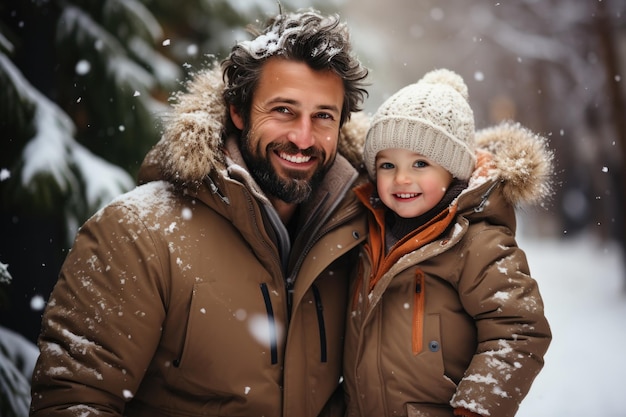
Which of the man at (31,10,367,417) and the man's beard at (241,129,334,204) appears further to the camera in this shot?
the man's beard at (241,129,334,204)

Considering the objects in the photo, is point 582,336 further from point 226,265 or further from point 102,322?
point 102,322

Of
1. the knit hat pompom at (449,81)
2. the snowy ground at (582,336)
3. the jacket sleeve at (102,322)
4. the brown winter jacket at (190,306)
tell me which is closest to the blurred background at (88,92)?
the knit hat pompom at (449,81)

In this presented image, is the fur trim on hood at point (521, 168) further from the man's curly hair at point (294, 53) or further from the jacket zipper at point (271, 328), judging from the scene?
the jacket zipper at point (271, 328)

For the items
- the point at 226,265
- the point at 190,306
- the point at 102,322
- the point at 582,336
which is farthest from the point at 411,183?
the point at 582,336

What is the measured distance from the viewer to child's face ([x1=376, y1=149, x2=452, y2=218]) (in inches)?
107

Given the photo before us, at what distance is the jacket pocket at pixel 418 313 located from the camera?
2469 mm

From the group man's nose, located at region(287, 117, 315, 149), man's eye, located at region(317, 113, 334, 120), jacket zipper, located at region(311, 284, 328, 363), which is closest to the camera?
jacket zipper, located at region(311, 284, 328, 363)

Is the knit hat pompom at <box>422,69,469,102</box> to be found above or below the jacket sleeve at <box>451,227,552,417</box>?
above

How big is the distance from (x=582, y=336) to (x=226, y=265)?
7763 millimetres

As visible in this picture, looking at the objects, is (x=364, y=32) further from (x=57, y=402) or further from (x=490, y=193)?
(x=57, y=402)

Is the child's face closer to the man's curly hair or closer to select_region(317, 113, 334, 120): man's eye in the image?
select_region(317, 113, 334, 120): man's eye

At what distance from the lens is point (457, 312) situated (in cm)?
254

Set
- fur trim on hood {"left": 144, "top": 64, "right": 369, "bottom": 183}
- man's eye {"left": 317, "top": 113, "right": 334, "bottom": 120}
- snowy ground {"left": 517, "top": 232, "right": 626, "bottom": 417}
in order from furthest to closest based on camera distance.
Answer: snowy ground {"left": 517, "top": 232, "right": 626, "bottom": 417} → man's eye {"left": 317, "top": 113, "right": 334, "bottom": 120} → fur trim on hood {"left": 144, "top": 64, "right": 369, "bottom": 183}

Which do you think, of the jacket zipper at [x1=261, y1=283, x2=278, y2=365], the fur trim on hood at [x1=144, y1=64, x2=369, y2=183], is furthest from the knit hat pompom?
the jacket zipper at [x1=261, y1=283, x2=278, y2=365]
